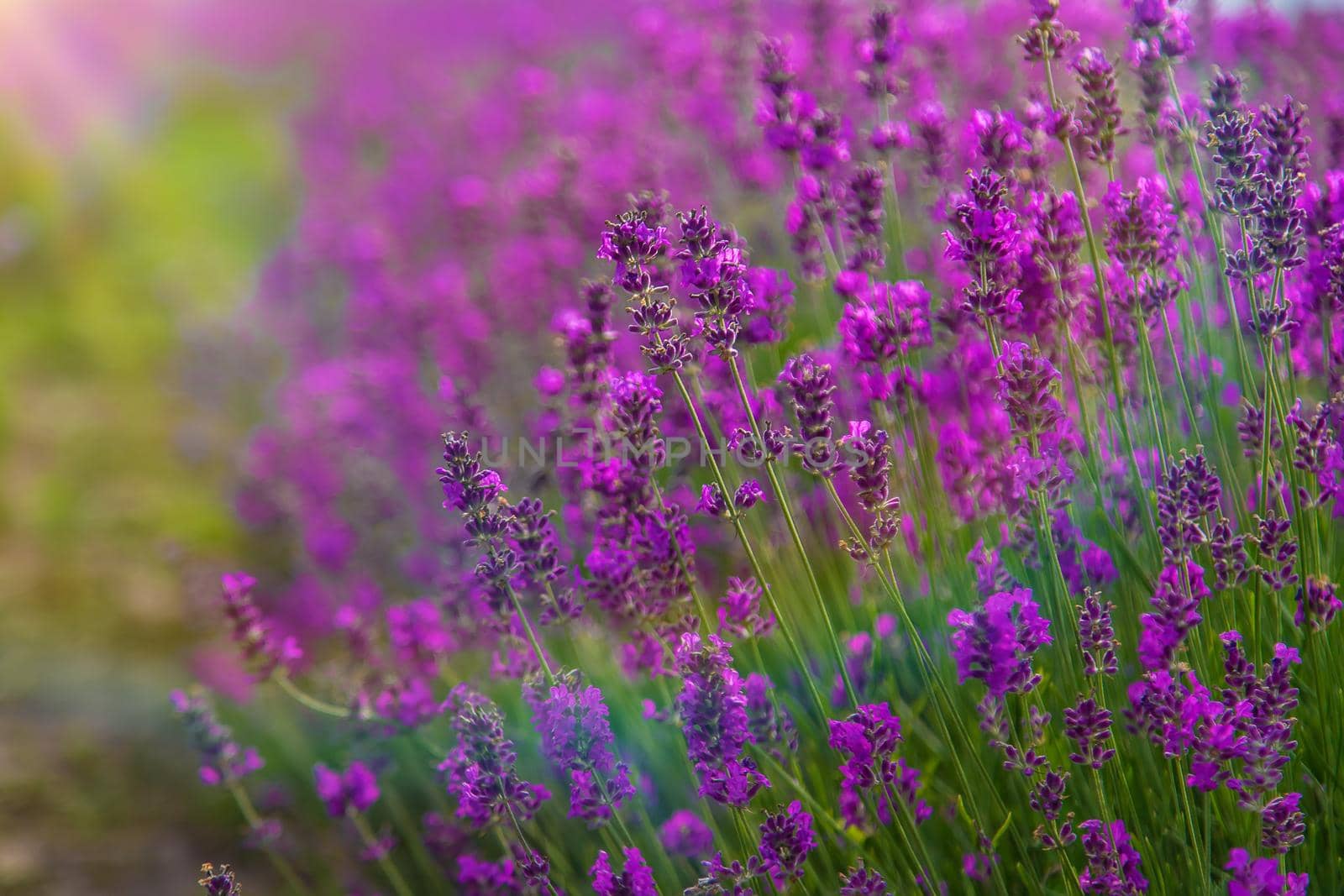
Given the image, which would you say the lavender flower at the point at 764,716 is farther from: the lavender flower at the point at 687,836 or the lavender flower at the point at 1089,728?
the lavender flower at the point at 1089,728

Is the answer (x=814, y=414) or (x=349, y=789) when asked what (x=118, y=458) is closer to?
(x=349, y=789)

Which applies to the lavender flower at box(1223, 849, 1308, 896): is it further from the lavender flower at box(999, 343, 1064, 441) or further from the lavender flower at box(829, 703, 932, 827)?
the lavender flower at box(999, 343, 1064, 441)

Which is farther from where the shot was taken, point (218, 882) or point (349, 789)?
point (349, 789)

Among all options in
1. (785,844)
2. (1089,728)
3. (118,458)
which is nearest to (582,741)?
(785,844)

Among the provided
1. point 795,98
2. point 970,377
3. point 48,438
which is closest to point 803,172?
point 795,98

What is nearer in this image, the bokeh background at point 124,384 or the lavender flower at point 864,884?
the lavender flower at point 864,884

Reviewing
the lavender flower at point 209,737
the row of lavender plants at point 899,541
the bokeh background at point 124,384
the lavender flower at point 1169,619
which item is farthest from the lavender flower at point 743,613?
the bokeh background at point 124,384
